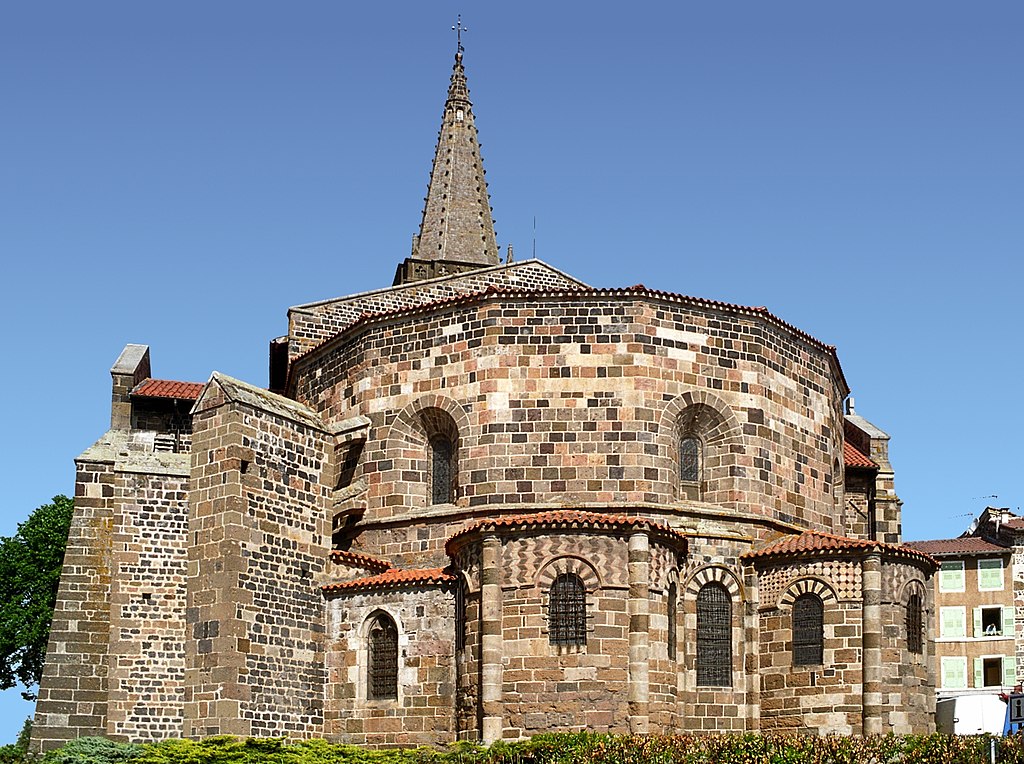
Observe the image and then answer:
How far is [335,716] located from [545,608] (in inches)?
246

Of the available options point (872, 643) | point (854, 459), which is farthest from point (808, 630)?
point (854, 459)

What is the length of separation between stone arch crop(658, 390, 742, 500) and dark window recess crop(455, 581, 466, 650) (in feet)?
19.2

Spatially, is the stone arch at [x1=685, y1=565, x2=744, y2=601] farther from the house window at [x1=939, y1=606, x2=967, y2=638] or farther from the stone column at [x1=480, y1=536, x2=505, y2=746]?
the house window at [x1=939, y1=606, x2=967, y2=638]

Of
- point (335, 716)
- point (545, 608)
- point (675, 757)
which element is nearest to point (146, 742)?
point (335, 716)

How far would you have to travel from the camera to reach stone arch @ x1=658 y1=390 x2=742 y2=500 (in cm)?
3681

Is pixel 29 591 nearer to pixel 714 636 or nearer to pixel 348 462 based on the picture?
pixel 348 462

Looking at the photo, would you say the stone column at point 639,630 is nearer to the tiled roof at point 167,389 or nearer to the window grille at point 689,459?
the window grille at point 689,459

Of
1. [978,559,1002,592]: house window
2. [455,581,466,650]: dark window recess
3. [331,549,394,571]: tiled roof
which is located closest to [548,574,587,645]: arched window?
[455,581,466,650]: dark window recess

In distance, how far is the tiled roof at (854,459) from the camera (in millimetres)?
45062

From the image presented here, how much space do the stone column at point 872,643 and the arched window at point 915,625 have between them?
4.91 ft

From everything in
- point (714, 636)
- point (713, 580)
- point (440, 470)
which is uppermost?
point (440, 470)

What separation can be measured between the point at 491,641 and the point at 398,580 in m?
3.61

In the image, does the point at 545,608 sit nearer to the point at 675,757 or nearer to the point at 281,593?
the point at 675,757

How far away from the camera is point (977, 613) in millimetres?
61938
